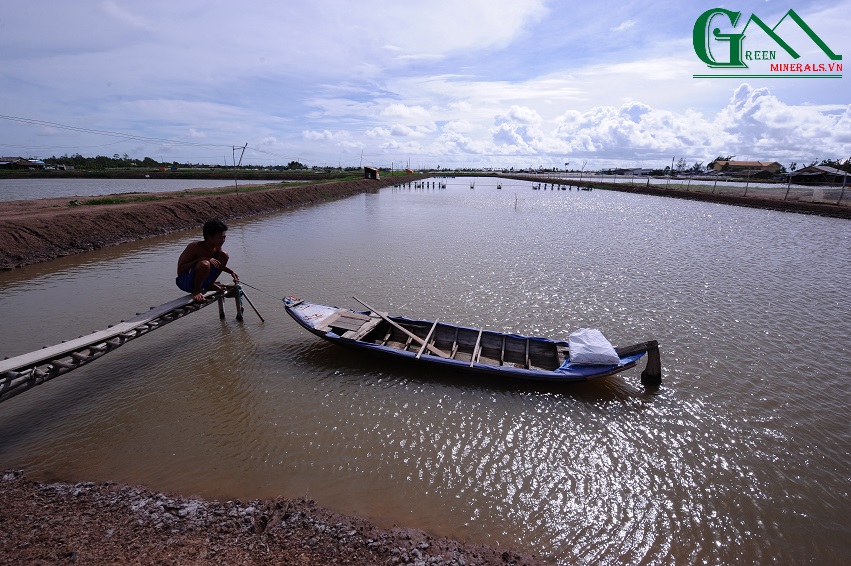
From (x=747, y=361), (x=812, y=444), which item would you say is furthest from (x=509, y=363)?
(x=747, y=361)

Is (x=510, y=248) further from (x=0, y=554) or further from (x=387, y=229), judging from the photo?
(x=0, y=554)

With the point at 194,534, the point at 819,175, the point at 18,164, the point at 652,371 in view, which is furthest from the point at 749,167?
the point at 18,164

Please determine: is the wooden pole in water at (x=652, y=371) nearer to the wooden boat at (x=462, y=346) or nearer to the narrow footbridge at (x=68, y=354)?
the wooden boat at (x=462, y=346)

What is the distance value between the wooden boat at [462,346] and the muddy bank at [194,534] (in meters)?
3.38

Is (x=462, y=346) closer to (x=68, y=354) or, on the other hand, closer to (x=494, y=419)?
(x=494, y=419)

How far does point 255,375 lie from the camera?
7895 millimetres

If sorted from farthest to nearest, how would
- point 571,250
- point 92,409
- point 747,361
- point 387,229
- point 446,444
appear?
1. point 387,229
2. point 571,250
3. point 747,361
4. point 92,409
5. point 446,444

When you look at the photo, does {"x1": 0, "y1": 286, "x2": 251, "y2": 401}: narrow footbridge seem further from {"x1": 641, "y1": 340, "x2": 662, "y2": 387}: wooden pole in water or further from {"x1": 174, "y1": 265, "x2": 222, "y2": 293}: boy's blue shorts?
{"x1": 641, "y1": 340, "x2": 662, "y2": 387}: wooden pole in water

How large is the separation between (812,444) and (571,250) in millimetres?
14414

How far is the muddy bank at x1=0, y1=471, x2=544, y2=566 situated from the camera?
3.83m

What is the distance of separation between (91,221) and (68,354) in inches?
690

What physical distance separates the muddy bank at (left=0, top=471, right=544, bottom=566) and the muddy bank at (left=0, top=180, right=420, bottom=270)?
15.6 meters

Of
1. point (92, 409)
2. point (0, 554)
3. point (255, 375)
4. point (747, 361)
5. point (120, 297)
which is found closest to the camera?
point (0, 554)

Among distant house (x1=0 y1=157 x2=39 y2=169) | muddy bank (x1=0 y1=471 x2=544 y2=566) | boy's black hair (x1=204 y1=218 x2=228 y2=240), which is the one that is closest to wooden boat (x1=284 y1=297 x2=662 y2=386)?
boy's black hair (x1=204 y1=218 x2=228 y2=240)
